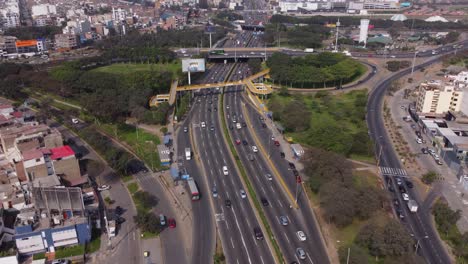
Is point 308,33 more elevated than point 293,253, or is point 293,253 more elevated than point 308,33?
point 308,33

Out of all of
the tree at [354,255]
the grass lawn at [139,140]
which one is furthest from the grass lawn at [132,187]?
the tree at [354,255]

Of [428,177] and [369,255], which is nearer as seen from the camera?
[369,255]

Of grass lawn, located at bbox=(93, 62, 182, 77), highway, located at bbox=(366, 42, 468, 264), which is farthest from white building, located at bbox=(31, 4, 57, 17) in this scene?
highway, located at bbox=(366, 42, 468, 264)

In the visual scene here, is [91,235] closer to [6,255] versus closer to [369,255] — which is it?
[6,255]

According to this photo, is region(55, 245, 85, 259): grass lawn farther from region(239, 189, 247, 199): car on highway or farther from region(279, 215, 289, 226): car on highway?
region(279, 215, 289, 226): car on highway

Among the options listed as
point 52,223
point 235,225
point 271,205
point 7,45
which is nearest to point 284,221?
point 271,205

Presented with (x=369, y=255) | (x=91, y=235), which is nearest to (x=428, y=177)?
(x=369, y=255)
